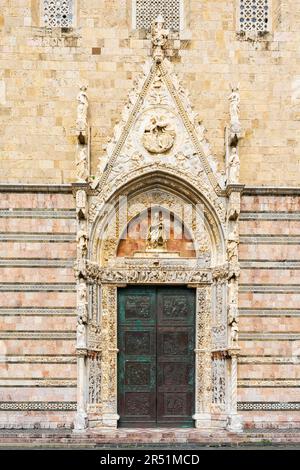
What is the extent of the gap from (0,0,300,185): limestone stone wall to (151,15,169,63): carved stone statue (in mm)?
244

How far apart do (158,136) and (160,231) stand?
174cm

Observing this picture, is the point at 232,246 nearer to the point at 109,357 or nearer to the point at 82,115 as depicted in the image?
the point at 109,357

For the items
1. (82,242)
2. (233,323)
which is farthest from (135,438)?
(82,242)

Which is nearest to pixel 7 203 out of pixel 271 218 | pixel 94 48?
pixel 94 48

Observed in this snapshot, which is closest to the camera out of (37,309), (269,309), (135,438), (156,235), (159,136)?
(135,438)

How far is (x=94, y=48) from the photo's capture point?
1784 cm

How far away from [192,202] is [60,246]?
8.39ft

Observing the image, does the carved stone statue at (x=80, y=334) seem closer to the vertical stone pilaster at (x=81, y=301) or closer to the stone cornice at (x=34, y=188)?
the vertical stone pilaster at (x=81, y=301)

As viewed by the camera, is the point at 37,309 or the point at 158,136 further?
the point at 158,136

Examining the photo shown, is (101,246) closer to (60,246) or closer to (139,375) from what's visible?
(60,246)

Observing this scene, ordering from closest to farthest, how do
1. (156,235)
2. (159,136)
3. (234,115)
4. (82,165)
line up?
1. (82,165)
2. (234,115)
3. (159,136)
4. (156,235)

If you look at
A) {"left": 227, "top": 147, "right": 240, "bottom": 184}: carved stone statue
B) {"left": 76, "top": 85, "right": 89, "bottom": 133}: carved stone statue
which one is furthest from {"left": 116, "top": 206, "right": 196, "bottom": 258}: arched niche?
{"left": 76, "top": 85, "right": 89, "bottom": 133}: carved stone statue

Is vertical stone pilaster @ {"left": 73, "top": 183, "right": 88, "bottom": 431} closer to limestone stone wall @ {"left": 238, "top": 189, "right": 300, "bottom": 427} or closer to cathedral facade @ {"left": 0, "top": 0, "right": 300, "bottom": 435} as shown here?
cathedral facade @ {"left": 0, "top": 0, "right": 300, "bottom": 435}

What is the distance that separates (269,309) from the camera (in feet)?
57.3
